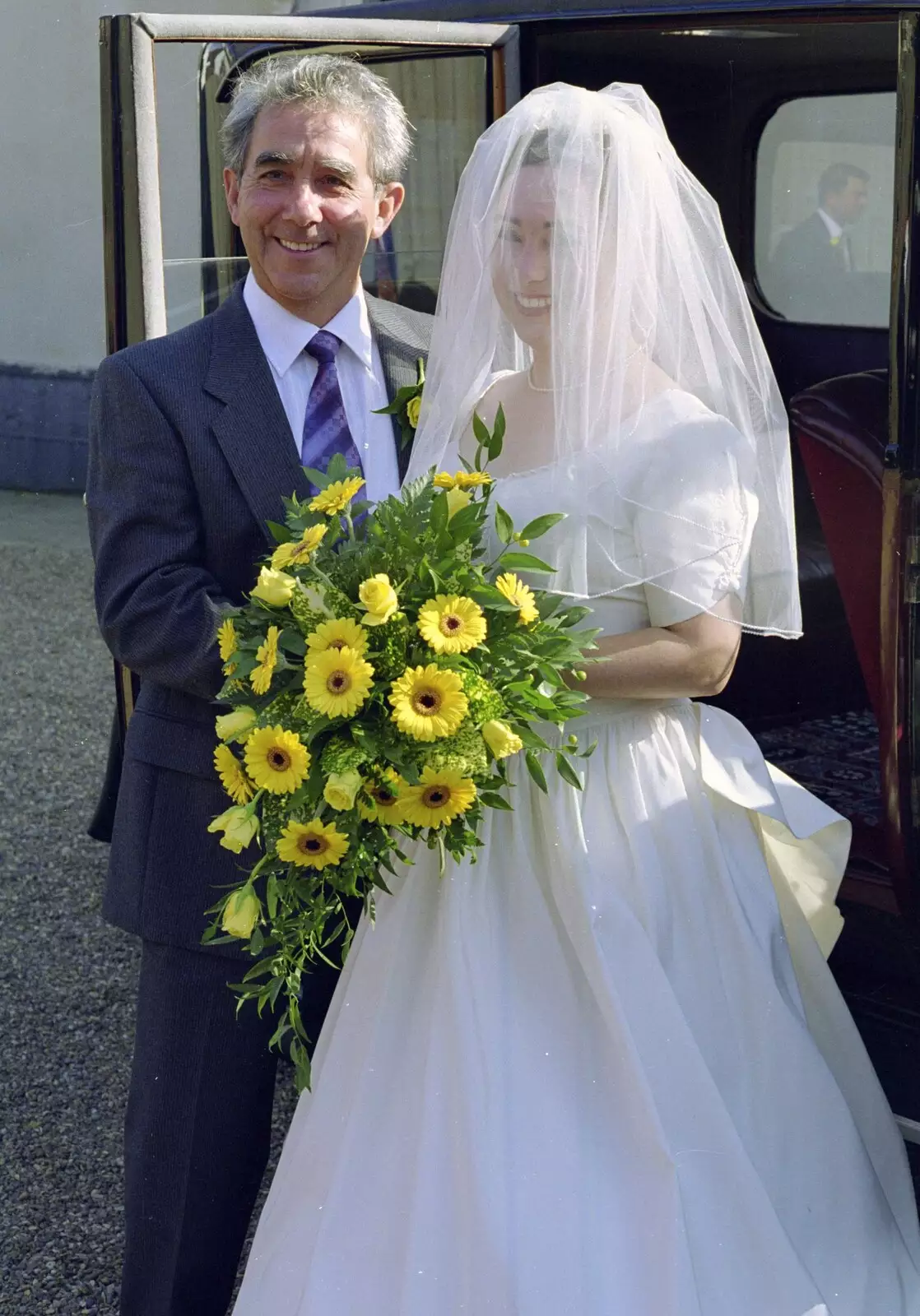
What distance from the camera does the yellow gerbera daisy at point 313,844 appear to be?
194cm

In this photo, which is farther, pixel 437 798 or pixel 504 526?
pixel 504 526

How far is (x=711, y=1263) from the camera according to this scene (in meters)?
2.01

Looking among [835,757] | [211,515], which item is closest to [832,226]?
[835,757]

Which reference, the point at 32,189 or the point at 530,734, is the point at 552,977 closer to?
the point at 530,734

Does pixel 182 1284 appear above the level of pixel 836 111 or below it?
below

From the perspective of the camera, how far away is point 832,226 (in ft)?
15.4

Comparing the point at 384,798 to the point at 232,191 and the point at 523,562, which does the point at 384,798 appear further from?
the point at 232,191

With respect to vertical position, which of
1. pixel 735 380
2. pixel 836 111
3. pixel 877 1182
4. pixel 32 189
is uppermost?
pixel 32 189

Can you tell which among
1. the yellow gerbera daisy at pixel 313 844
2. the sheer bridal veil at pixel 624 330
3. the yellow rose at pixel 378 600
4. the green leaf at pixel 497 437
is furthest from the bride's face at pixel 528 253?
the yellow gerbera daisy at pixel 313 844

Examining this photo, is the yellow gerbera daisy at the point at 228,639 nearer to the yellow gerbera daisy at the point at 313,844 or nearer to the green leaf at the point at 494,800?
the yellow gerbera daisy at the point at 313,844

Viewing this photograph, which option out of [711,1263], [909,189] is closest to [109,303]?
[909,189]

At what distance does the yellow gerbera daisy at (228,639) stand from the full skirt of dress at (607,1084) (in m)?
0.41

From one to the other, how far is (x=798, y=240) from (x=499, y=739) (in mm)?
3207

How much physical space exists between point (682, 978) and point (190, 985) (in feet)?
2.60
